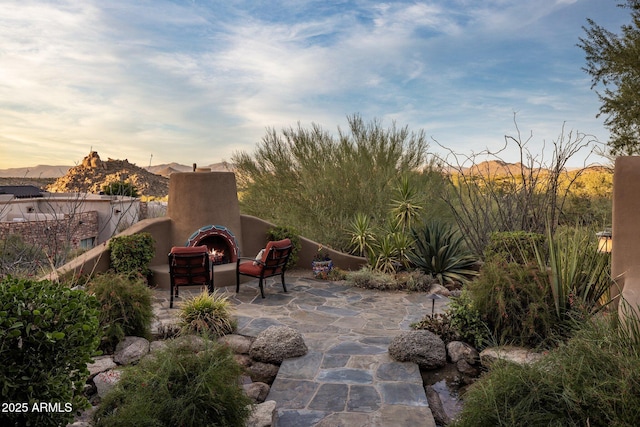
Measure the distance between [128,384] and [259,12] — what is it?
7.90m

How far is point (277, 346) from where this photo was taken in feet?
17.2

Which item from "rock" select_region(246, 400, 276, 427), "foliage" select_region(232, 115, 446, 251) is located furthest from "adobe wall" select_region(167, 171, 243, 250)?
"rock" select_region(246, 400, 276, 427)

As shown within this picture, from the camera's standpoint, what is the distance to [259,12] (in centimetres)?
923

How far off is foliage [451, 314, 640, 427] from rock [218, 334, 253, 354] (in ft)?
9.50

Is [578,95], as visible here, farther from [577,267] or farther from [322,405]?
[322,405]

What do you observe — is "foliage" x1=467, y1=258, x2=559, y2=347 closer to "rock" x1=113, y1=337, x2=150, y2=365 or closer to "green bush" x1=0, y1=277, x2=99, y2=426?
"rock" x1=113, y1=337, x2=150, y2=365

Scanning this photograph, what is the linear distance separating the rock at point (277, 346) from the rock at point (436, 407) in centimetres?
149

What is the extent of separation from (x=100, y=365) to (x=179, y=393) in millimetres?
1898

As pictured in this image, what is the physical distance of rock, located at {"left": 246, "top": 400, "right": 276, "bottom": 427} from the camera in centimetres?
358

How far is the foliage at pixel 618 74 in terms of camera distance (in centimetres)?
1526

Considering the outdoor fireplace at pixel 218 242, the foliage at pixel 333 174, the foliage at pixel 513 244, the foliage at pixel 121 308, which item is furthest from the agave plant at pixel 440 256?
the foliage at pixel 121 308

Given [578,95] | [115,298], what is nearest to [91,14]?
[115,298]

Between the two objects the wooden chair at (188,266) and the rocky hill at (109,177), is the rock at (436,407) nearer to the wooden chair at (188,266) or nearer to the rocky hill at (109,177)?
the wooden chair at (188,266)

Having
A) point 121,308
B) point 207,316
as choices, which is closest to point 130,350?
point 121,308
